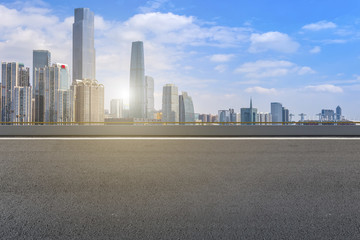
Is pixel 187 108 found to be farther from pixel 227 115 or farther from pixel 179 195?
pixel 179 195

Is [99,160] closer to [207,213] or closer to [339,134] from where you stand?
[207,213]

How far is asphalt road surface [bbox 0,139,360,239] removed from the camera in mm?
3621

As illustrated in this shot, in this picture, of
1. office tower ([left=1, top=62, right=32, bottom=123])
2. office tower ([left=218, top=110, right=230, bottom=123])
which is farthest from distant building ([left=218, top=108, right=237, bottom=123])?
office tower ([left=1, top=62, right=32, bottom=123])

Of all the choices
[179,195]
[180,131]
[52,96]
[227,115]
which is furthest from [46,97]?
[179,195]

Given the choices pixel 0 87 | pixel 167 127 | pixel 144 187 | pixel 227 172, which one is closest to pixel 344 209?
pixel 227 172

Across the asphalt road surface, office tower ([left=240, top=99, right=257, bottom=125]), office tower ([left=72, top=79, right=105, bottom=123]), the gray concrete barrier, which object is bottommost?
the asphalt road surface

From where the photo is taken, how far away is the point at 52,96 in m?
123

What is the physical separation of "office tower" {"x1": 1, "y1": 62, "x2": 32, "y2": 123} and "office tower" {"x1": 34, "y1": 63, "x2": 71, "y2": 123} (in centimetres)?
431

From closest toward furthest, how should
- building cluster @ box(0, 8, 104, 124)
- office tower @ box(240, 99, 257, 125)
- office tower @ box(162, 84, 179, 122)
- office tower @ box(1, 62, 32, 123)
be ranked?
office tower @ box(240, 99, 257, 125), office tower @ box(1, 62, 32, 123), building cluster @ box(0, 8, 104, 124), office tower @ box(162, 84, 179, 122)

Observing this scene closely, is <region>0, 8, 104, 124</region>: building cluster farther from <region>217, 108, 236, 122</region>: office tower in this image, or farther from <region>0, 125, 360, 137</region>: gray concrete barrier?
<region>0, 125, 360, 137</region>: gray concrete barrier

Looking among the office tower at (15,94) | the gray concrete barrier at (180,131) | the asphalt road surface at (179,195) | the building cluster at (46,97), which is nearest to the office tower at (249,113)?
the gray concrete barrier at (180,131)

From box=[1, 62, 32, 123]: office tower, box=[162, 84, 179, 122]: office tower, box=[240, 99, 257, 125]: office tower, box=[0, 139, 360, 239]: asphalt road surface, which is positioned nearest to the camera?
box=[0, 139, 360, 239]: asphalt road surface

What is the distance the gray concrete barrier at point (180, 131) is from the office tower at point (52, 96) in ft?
352

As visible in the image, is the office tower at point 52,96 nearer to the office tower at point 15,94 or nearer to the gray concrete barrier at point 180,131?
the office tower at point 15,94
